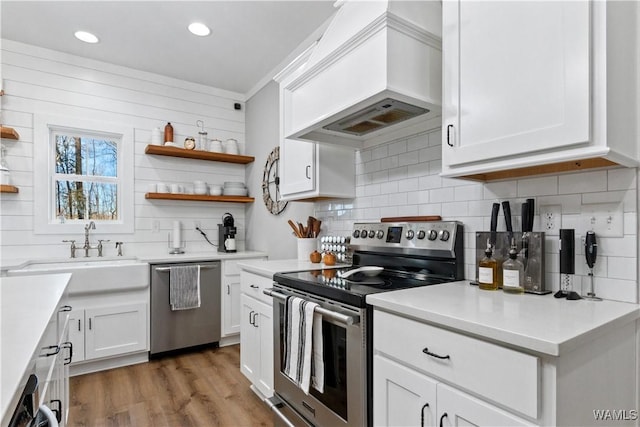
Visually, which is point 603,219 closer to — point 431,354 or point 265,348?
point 431,354

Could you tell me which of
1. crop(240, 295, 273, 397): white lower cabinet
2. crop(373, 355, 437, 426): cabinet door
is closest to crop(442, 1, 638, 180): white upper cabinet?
crop(373, 355, 437, 426): cabinet door

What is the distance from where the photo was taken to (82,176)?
3484 millimetres

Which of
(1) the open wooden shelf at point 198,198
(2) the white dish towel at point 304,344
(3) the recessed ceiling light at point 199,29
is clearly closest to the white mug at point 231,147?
(1) the open wooden shelf at point 198,198

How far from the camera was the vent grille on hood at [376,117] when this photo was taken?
1.80 meters

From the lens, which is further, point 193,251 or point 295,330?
point 193,251

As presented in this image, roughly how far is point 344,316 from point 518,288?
28.2 inches

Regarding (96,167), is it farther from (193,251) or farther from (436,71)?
(436,71)

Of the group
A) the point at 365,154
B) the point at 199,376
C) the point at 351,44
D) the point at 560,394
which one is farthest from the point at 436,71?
the point at 199,376

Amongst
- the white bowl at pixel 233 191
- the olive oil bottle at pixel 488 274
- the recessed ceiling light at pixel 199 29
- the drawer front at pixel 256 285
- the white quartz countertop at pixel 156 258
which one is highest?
the recessed ceiling light at pixel 199 29

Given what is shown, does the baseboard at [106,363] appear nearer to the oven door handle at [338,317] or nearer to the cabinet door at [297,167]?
the cabinet door at [297,167]

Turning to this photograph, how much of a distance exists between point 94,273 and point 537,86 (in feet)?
10.5

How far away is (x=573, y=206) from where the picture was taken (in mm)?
1419

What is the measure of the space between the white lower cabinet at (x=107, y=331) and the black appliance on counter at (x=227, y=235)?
3.30ft

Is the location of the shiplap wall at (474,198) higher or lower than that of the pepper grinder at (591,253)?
higher
